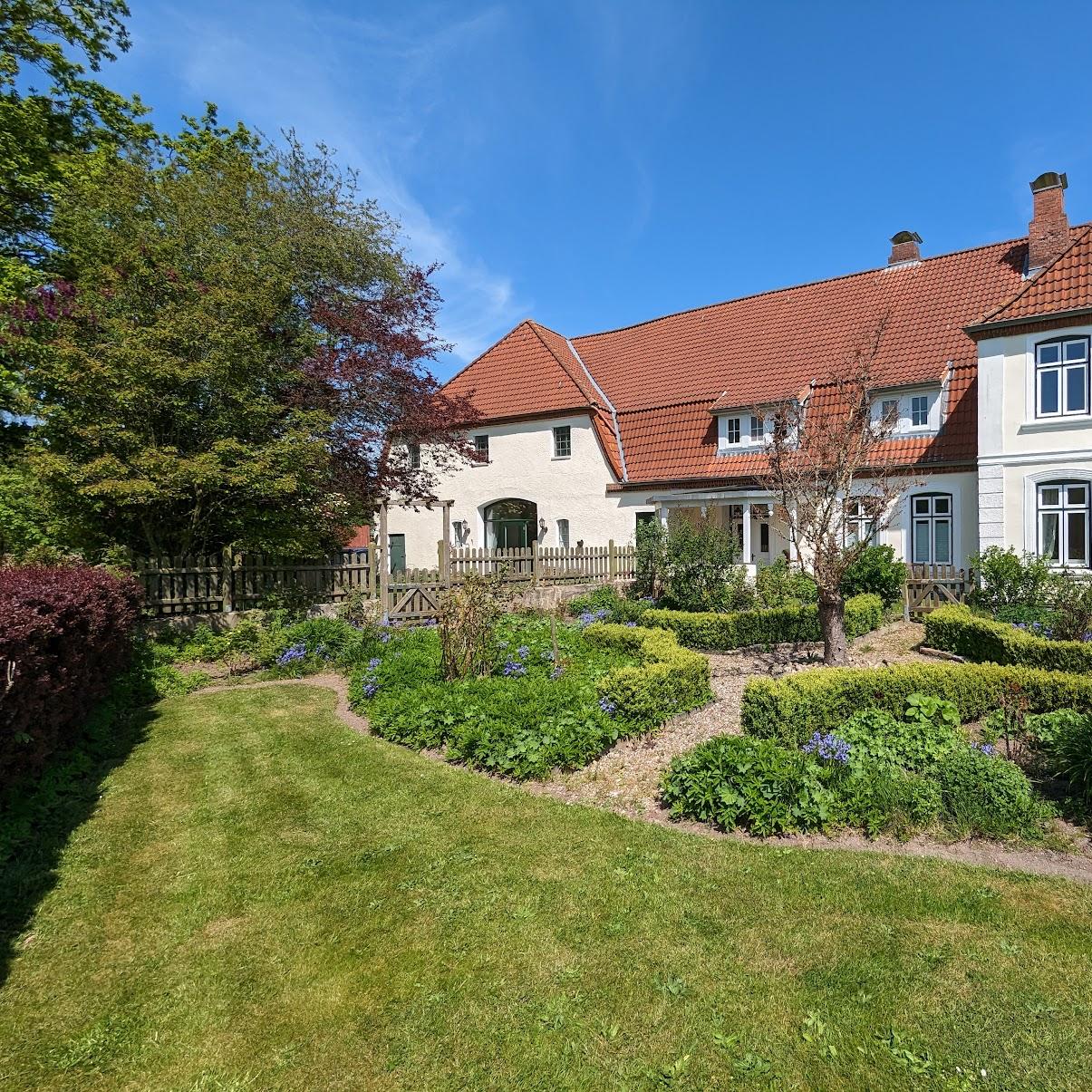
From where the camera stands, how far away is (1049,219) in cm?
1698

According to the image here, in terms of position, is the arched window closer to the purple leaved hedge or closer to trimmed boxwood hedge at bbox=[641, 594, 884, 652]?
trimmed boxwood hedge at bbox=[641, 594, 884, 652]

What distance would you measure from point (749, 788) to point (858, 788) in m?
0.85

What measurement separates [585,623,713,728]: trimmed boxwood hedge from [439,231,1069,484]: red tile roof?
11268mm

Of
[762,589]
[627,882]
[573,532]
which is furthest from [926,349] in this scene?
[627,882]

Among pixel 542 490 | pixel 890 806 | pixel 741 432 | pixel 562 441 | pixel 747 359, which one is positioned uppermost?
pixel 747 359

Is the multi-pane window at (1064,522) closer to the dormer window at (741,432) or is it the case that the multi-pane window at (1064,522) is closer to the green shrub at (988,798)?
the dormer window at (741,432)

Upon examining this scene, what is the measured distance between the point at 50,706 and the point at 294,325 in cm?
1055

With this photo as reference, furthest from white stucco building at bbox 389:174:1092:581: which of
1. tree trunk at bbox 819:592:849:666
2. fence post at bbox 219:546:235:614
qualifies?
fence post at bbox 219:546:235:614

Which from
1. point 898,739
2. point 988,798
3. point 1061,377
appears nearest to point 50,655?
point 898,739

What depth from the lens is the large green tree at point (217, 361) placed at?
10.1m

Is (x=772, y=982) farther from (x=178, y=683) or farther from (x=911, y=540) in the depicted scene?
(x=911, y=540)

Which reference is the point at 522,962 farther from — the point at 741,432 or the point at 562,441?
the point at 562,441

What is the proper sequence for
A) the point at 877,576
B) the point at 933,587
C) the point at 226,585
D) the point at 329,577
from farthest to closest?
1. the point at 877,576
2. the point at 933,587
3. the point at 329,577
4. the point at 226,585

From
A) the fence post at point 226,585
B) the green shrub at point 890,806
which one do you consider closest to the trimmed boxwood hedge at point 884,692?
the green shrub at point 890,806
